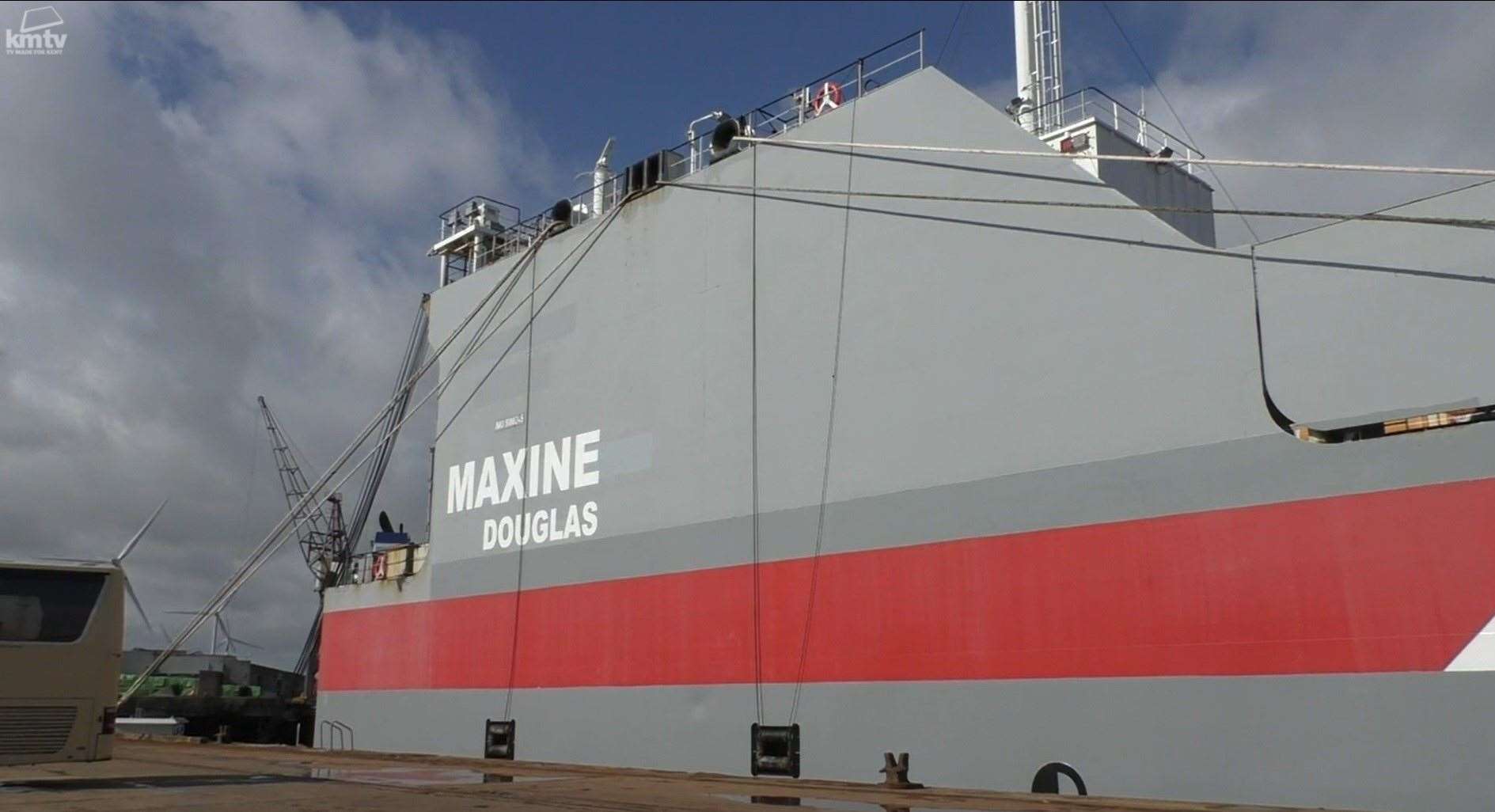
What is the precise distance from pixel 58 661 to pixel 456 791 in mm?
4706

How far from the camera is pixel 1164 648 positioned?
1002 cm

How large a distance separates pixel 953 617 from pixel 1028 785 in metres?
1.69

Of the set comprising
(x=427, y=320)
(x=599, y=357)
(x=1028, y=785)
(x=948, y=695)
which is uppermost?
(x=427, y=320)

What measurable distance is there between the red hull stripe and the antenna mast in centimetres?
718

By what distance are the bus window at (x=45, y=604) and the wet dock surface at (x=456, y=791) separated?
57.4 inches

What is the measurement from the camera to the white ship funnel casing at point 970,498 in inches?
356

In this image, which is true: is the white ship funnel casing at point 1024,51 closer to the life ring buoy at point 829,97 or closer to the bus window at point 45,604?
the life ring buoy at point 829,97

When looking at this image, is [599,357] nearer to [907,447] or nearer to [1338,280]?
[907,447]

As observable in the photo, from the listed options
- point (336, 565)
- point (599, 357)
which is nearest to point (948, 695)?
point (599, 357)

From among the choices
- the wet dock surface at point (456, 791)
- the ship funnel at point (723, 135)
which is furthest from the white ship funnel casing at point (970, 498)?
the wet dock surface at point (456, 791)

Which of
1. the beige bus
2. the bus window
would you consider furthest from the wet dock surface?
the bus window

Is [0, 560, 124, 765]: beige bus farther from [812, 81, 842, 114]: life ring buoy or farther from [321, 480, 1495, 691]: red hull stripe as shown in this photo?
[812, 81, 842, 114]: life ring buoy

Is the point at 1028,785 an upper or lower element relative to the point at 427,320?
lower

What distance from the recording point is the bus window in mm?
11844
